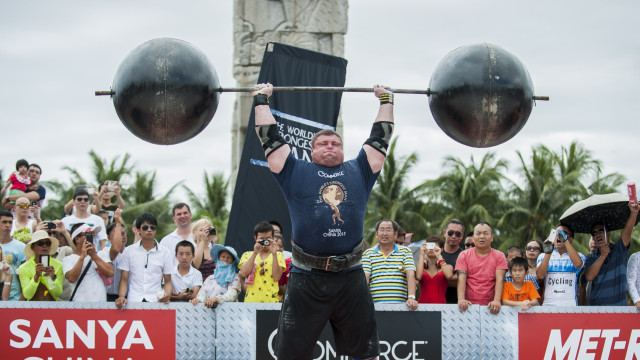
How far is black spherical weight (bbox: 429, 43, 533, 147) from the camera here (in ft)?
17.3

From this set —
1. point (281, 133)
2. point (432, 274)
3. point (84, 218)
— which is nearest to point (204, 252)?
point (84, 218)

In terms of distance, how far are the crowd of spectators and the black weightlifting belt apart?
7.37ft

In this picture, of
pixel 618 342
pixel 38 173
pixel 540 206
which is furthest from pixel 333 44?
pixel 540 206

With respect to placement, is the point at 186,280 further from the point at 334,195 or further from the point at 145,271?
the point at 334,195

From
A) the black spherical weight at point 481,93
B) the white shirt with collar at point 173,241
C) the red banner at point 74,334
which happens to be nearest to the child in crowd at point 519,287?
the black spherical weight at point 481,93

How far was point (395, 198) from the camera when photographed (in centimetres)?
2986

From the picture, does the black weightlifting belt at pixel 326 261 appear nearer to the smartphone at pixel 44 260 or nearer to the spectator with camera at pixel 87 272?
the spectator with camera at pixel 87 272

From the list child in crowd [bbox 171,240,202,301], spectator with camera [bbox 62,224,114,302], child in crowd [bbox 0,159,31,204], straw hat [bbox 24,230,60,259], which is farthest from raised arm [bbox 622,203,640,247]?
child in crowd [bbox 0,159,31,204]

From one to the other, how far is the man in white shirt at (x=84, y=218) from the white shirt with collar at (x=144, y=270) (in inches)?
40.4

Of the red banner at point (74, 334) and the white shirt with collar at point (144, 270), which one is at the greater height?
the white shirt with collar at point (144, 270)

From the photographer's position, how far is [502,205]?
28.0 m

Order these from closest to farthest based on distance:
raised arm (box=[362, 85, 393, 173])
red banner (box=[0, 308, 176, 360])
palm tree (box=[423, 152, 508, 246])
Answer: raised arm (box=[362, 85, 393, 173]) < red banner (box=[0, 308, 176, 360]) < palm tree (box=[423, 152, 508, 246])

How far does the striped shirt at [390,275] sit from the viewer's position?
24.3 feet

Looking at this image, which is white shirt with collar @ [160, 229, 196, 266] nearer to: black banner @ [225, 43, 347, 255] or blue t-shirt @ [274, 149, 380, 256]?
black banner @ [225, 43, 347, 255]
